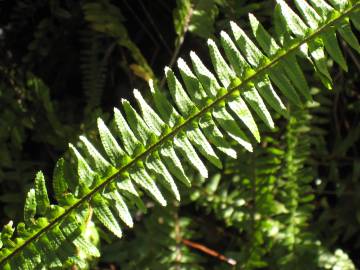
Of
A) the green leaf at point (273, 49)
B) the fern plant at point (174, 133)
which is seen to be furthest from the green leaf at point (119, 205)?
the green leaf at point (273, 49)

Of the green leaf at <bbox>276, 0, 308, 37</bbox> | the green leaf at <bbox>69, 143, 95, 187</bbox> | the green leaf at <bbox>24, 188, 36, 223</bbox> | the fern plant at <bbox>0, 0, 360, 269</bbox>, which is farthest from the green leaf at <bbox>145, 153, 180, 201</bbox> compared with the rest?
the green leaf at <bbox>276, 0, 308, 37</bbox>

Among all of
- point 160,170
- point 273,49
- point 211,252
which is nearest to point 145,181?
point 160,170

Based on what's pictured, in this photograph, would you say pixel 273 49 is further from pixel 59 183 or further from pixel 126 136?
pixel 59 183

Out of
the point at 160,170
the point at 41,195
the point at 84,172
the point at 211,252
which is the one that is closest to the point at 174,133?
the point at 160,170

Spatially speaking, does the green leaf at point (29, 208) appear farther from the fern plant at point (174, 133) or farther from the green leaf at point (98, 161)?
the green leaf at point (98, 161)

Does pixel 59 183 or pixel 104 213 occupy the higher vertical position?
pixel 59 183

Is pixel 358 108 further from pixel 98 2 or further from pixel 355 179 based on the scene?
pixel 98 2

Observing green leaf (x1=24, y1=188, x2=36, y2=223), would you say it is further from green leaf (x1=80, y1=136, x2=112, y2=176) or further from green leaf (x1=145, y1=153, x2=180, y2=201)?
green leaf (x1=145, y1=153, x2=180, y2=201)

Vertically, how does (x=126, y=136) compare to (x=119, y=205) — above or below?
above

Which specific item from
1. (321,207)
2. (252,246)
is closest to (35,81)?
(252,246)

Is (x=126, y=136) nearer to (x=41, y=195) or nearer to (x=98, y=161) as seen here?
(x=98, y=161)

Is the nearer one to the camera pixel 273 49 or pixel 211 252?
pixel 273 49
